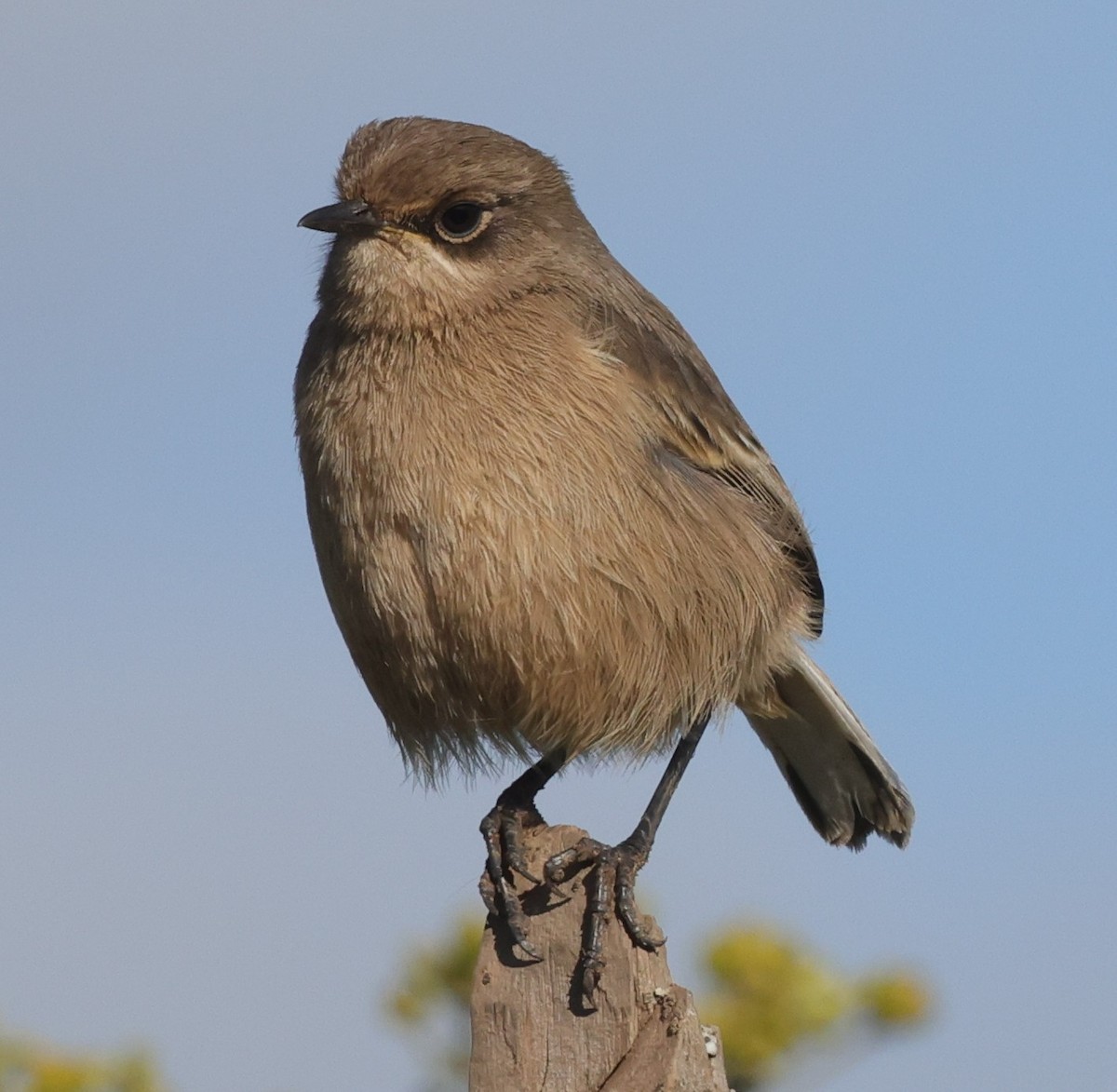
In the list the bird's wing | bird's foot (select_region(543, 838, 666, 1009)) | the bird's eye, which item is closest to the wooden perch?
bird's foot (select_region(543, 838, 666, 1009))

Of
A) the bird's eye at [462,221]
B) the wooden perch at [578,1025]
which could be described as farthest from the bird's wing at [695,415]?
the wooden perch at [578,1025]

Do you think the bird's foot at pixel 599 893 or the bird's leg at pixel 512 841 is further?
the bird's leg at pixel 512 841

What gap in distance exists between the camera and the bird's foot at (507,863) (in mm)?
5250

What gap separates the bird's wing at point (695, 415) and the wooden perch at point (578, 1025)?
6.32 ft

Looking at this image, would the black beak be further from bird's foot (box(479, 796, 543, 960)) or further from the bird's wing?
bird's foot (box(479, 796, 543, 960))

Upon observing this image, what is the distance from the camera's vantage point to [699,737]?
6.57 metres

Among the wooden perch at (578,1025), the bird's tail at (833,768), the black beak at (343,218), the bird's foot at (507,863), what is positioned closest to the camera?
the wooden perch at (578,1025)

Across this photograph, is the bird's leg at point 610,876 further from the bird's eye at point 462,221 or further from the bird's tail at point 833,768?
the bird's eye at point 462,221

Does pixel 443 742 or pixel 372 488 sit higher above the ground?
pixel 372 488

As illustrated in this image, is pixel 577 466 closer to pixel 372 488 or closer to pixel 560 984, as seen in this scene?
pixel 372 488

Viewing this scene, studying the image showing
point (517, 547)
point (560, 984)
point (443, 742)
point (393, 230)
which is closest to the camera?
point (560, 984)

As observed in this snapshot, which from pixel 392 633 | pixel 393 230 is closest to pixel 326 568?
pixel 392 633

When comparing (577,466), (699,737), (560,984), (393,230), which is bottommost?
(560,984)

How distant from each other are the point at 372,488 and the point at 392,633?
0.50m
